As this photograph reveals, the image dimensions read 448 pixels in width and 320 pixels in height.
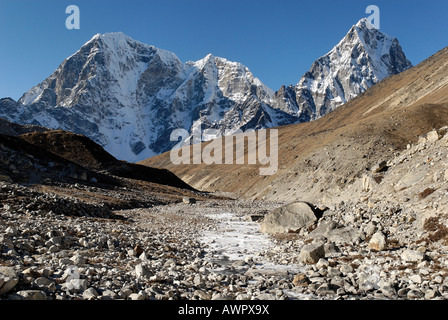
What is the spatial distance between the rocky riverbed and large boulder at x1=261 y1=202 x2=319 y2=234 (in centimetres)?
344

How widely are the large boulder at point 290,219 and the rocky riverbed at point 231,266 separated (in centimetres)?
344

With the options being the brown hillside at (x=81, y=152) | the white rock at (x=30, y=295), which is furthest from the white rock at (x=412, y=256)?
the brown hillside at (x=81, y=152)

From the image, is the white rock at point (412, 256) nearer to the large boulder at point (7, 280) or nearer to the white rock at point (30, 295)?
the white rock at point (30, 295)

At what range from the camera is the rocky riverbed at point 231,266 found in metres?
9.20

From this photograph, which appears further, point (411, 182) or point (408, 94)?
point (408, 94)

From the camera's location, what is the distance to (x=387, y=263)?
12.6 m

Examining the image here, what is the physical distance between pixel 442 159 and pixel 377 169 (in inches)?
308

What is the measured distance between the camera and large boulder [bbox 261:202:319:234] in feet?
75.4

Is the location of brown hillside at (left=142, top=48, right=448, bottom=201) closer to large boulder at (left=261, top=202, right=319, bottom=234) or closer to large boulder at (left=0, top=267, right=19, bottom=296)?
large boulder at (left=261, top=202, right=319, bottom=234)

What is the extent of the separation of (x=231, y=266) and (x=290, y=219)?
1050 cm

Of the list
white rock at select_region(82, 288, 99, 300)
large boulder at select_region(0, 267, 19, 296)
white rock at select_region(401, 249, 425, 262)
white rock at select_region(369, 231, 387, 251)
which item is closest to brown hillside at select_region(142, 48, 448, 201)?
white rock at select_region(369, 231, 387, 251)

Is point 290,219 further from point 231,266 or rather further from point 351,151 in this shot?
point 351,151
